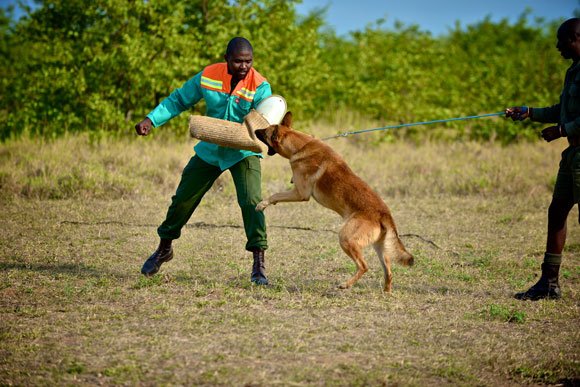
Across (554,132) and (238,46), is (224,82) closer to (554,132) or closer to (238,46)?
(238,46)

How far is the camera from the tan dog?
18.9 ft

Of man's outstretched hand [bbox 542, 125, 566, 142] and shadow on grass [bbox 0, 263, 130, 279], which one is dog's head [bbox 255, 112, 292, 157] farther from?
man's outstretched hand [bbox 542, 125, 566, 142]

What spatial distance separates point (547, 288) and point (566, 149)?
3.85 ft

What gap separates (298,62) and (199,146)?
29.3ft

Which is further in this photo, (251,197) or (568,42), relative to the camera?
(251,197)

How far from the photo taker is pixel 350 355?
14.7ft

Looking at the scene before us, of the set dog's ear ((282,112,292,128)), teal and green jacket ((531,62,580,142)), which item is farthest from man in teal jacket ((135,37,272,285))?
teal and green jacket ((531,62,580,142))

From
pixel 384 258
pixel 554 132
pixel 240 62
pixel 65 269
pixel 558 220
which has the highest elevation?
Result: pixel 240 62

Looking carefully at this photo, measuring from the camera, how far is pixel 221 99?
237 inches

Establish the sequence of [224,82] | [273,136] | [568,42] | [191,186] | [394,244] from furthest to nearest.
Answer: [191,186], [273,136], [224,82], [394,244], [568,42]

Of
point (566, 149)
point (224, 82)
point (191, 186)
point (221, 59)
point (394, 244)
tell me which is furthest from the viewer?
point (221, 59)

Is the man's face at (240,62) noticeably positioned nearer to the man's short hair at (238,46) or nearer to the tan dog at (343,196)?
the man's short hair at (238,46)

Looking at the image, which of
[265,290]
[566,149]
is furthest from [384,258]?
[566,149]

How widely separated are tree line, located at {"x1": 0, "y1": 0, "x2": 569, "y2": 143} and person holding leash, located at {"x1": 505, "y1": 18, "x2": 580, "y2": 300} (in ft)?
26.6
